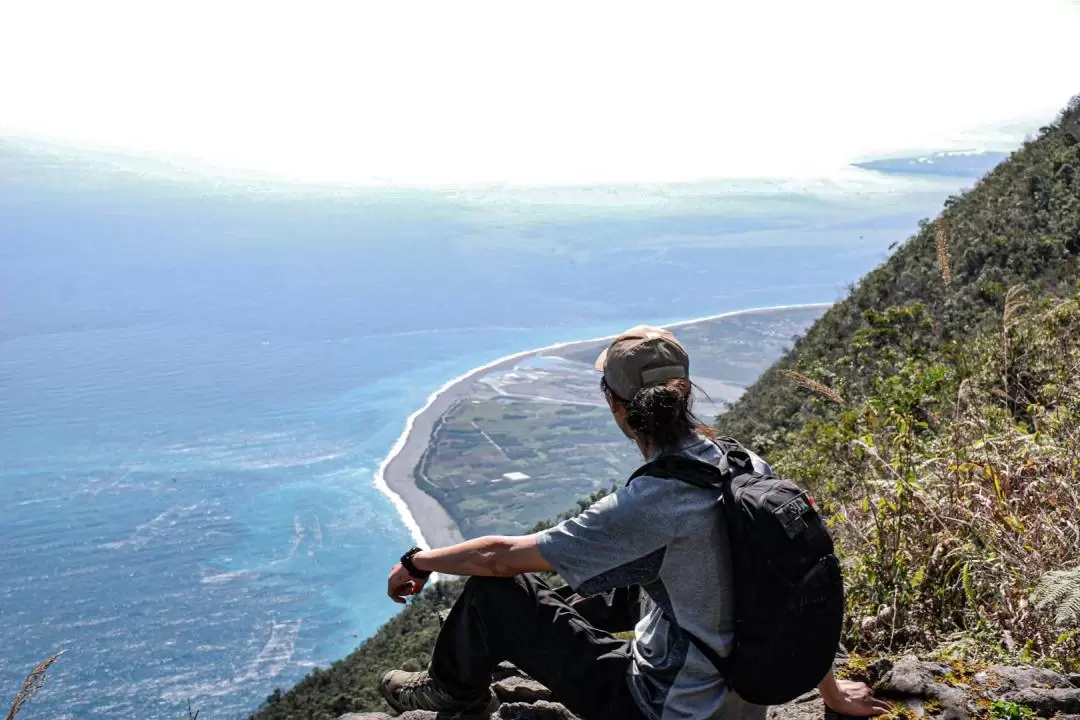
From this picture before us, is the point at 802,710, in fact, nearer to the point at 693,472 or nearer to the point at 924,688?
the point at 924,688

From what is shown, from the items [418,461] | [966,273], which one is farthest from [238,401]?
[966,273]

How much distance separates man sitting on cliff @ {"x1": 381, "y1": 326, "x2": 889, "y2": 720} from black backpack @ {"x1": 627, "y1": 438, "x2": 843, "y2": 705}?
44 mm

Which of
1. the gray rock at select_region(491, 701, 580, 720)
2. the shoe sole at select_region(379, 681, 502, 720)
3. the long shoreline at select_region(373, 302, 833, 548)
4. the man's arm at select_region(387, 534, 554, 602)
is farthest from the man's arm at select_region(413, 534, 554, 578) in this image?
the long shoreline at select_region(373, 302, 833, 548)

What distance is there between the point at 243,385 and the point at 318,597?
66.9 meters

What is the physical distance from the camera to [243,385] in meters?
110

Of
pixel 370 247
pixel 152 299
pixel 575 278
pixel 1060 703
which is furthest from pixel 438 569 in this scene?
pixel 370 247

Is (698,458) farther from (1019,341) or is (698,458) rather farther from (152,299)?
Answer: (152,299)

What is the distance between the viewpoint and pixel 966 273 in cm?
1828

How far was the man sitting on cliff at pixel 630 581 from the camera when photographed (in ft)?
8.25

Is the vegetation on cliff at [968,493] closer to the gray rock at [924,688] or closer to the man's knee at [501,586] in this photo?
the gray rock at [924,688]

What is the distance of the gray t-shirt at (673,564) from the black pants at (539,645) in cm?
20

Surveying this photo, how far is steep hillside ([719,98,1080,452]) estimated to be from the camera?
49.4 ft

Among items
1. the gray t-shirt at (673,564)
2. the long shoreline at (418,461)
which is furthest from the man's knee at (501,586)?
the long shoreline at (418,461)

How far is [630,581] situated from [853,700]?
45.7 inches
